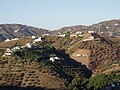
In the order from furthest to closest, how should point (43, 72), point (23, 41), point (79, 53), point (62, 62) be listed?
point (23, 41), point (79, 53), point (62, 62), point (43, 72)

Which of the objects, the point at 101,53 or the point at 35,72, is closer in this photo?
the point at 35,72

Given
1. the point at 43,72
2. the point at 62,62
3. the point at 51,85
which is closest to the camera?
the point at 51,85

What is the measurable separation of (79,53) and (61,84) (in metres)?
62.3

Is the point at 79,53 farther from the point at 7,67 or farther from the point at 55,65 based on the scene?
the point at 7,67

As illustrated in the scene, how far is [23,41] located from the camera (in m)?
169

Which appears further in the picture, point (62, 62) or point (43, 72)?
point (62, 62)

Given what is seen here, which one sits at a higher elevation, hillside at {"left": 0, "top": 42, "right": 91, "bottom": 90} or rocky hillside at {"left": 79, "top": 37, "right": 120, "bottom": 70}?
hillside at {"left": 0, "top": 42, "right": 91, "bottom": 90}

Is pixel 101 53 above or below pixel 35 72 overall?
below

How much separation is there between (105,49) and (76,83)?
224 ft

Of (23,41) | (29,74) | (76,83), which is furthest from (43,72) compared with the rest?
(23,41)

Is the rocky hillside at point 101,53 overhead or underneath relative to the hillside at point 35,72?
underneath

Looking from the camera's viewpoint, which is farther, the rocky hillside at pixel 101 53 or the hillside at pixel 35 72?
the rocky hillside at pixel 101 53

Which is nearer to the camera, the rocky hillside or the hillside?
the hillside

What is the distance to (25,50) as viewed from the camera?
10406cm
